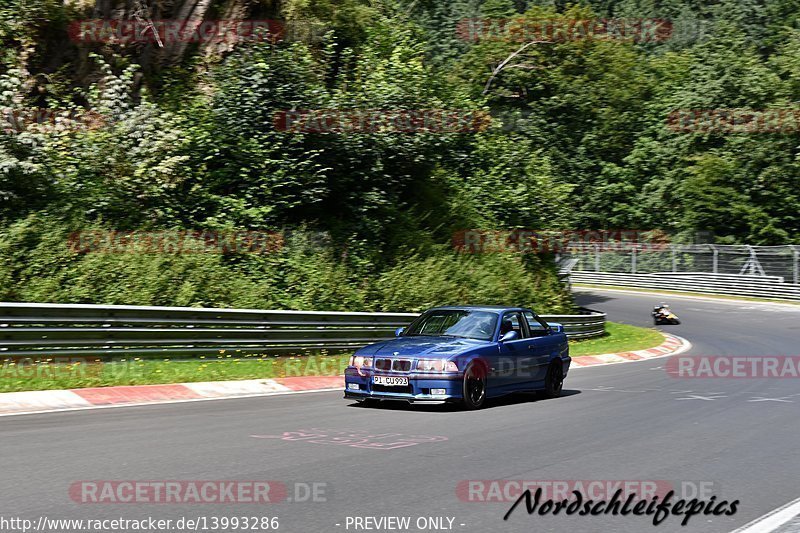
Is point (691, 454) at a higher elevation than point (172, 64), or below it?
below

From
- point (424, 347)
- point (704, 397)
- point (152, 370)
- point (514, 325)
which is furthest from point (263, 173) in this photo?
point (704, 397)

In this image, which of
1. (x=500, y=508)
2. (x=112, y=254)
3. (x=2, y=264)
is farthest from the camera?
(x=112, y=254)

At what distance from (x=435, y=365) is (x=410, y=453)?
3.18m

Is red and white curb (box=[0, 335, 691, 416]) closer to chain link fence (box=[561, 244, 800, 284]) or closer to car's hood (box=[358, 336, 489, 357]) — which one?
car's hood (box=[358, 336, 489, 357])

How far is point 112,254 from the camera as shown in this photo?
18.7 meters

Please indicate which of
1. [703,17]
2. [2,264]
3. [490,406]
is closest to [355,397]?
[490,406]

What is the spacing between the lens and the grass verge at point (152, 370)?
13.2 meters

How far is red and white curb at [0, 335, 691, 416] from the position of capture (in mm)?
11758

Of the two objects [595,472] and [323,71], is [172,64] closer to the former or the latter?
[323,71]

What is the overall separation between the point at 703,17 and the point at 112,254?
303 feet

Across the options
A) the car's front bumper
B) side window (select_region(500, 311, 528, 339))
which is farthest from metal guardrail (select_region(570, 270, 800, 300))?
the car's front bumper
